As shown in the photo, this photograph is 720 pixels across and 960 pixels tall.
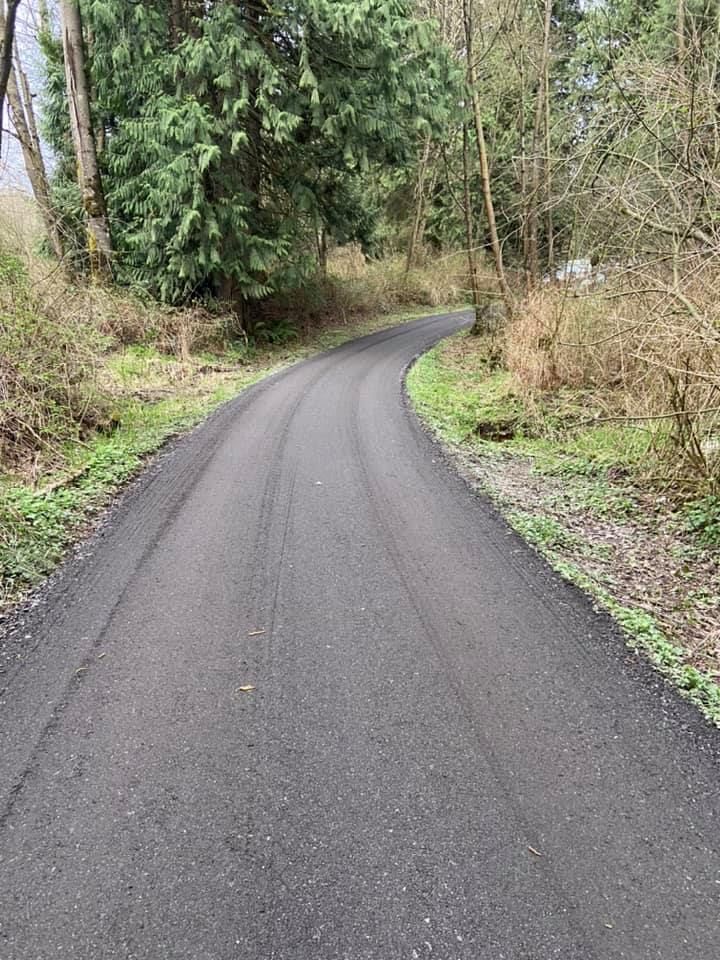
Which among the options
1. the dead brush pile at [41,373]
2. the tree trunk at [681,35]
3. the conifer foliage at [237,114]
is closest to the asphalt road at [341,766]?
the dead brush pile at [41,373]

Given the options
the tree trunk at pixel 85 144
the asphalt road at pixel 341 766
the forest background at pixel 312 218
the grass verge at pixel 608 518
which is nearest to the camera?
the asphalt road at pixel 341 766

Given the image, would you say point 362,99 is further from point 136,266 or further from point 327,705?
point 327,705

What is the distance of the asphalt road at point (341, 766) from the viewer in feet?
5.35

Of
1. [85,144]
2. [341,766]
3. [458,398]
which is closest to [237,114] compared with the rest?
[85,144]

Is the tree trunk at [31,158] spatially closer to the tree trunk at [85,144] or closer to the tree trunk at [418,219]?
the tree trunk at [85,144]

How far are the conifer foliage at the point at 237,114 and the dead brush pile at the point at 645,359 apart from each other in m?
5.39

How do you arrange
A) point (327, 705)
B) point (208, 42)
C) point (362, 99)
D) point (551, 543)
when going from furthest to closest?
point (362, 99), point (208, 42), point (551, 543), point (327, 705)

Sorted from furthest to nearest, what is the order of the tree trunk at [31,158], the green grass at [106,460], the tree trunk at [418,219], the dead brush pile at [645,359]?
the tree trunk at [418,219]
the tree trunk at [31,158]
the dead brush pile at [645,359]
the green grass at [106,460]

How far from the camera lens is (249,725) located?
2377mm

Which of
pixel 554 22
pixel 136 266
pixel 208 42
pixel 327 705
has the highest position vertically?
pixel 554 22

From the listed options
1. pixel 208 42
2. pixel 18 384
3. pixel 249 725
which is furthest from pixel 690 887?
pixel 208 42

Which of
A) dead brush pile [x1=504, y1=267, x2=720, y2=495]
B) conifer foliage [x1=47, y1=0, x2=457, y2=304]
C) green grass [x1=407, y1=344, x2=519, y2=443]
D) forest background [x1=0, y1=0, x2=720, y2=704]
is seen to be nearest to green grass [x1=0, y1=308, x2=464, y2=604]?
forest background [x1=0, y1=0, x2=720, y2=704]

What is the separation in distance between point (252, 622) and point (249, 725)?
77 centimetres

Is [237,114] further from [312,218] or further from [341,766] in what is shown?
[341,766]
